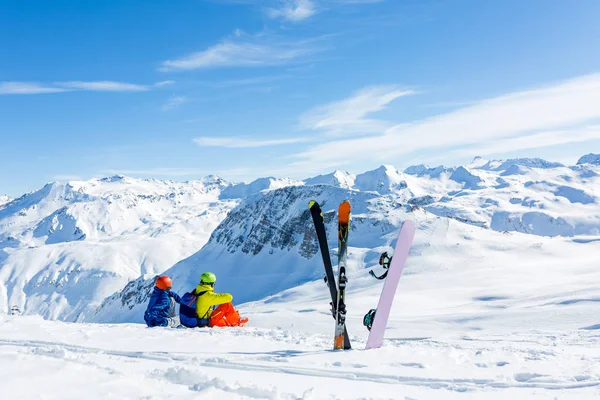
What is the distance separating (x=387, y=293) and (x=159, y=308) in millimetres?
6512

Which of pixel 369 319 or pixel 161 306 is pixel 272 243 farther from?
pixel 369 319

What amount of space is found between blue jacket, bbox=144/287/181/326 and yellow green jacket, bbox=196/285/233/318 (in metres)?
0.74

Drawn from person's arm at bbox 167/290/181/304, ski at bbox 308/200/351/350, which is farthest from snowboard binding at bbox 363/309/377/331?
person's arm at bbox 167/290/181/304

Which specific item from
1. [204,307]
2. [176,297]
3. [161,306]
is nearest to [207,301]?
[204,307]

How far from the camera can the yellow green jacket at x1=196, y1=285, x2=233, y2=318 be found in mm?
12055

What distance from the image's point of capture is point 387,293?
30.7 feet

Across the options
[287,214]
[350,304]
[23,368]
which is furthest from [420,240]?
[23,368]

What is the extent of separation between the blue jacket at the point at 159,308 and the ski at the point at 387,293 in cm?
564

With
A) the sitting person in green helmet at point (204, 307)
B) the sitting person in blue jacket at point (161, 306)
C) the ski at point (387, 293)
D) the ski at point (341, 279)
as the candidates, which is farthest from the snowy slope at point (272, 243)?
the ski at point (341, 279)

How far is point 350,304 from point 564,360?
30.9m

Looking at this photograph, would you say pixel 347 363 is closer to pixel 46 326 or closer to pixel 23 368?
pixel 23 368

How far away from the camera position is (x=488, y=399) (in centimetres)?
571

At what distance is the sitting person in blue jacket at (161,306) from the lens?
1248 centimetres

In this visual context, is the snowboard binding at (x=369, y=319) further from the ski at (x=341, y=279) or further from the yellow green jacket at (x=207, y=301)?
the yellow green jacket at (x=207, y=301)
